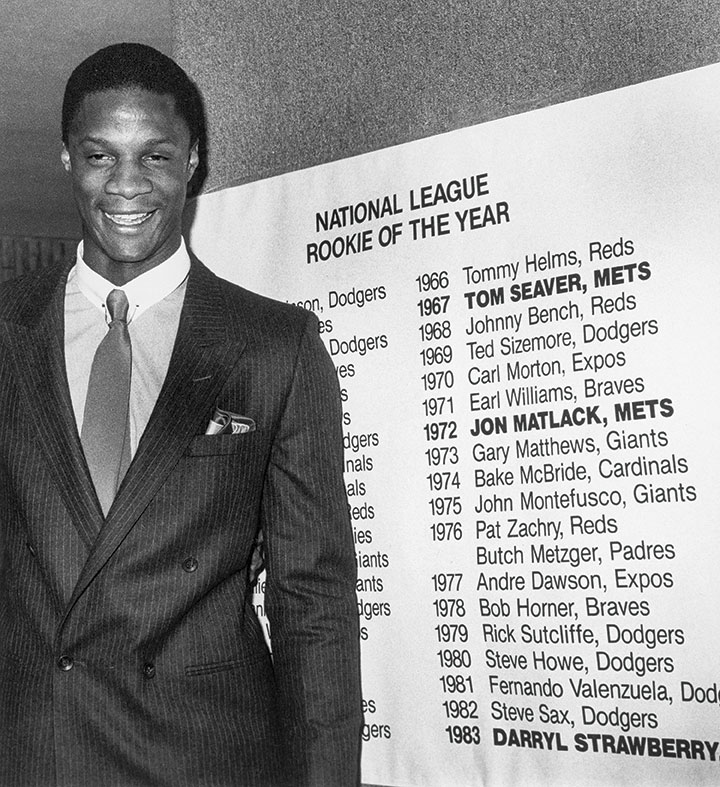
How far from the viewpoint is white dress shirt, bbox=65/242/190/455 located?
4.00 ft

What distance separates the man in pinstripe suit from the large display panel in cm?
12

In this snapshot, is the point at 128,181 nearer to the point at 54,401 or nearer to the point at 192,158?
the point at 192,158

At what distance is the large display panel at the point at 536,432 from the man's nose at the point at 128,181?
0.98 ft

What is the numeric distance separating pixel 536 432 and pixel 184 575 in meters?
0.40

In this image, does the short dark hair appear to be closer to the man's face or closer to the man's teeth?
the man's face

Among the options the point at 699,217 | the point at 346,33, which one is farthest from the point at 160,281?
the point at 699,217

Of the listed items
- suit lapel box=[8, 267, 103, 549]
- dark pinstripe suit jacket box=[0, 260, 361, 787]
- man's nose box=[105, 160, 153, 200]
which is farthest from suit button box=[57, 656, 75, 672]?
man's nose box=[105, 160, 153, 200]

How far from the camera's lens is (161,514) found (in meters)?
1.16

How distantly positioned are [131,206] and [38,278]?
0.16 meters

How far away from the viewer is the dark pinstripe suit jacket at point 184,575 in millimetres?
1129

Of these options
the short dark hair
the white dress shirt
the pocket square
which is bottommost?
the pocket square

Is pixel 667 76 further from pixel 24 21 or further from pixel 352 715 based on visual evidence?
pixel 24 21

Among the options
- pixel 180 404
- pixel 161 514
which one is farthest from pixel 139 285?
pixel 161 514

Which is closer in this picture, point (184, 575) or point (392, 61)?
point (184, 575)
